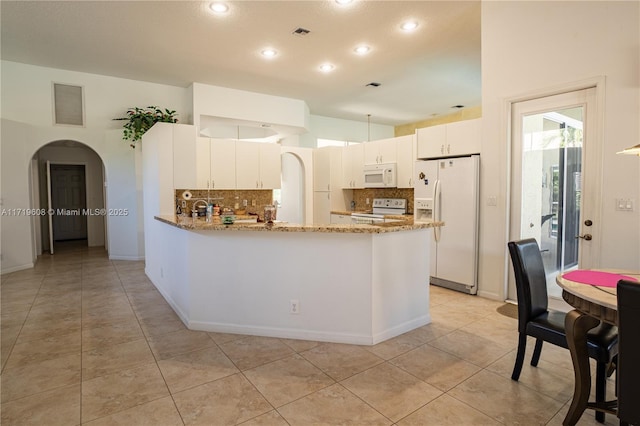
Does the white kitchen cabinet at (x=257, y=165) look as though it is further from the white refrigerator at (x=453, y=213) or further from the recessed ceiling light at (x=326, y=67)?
the white refrigerator at (x=453, y=213)

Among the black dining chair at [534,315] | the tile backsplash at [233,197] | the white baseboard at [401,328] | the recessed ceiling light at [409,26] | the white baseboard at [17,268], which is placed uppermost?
the recessed ceiling light at [409,26]

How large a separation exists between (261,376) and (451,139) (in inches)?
140

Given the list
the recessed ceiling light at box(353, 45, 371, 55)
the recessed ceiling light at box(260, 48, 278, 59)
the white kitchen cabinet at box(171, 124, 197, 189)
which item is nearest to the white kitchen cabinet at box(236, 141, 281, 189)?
the white kitchen cabinet at box(171, 124, 197, 189)

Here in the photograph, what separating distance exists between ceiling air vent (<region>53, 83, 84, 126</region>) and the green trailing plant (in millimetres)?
637

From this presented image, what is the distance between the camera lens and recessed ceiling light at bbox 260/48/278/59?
4.75 meters

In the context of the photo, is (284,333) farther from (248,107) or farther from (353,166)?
(248,107)

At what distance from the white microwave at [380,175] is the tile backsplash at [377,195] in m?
0.50

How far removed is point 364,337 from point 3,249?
18.8 feet

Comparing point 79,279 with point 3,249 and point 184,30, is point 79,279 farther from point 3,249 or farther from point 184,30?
point 184,30

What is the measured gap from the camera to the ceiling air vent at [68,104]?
560 centimetres

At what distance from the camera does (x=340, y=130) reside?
29.6ft

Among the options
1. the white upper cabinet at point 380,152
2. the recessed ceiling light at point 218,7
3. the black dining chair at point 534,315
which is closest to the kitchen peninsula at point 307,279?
the black dining chair at point 534,315

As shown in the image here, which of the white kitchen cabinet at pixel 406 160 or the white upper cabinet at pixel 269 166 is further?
the white upper cabinet at pixel 269 166

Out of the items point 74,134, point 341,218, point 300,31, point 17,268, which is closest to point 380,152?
point 341,218
